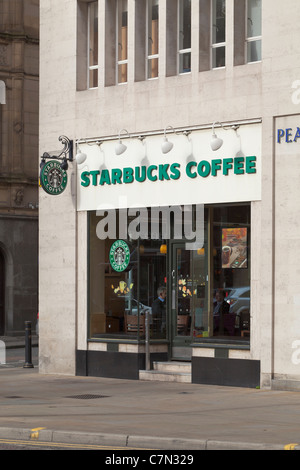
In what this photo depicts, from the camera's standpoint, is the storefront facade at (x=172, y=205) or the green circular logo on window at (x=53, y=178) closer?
the storefront facade at (x=172, y=205)

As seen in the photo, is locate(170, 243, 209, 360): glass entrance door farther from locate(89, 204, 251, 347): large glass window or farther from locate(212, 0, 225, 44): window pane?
locate(212, 0, 225, 44): window pane

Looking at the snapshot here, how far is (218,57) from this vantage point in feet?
66.1

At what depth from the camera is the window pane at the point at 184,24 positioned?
20.7 m

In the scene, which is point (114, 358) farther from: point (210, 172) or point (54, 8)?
point (54, 8)

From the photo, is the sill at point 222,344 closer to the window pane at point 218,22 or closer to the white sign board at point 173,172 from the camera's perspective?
the white sign board at point 173,172

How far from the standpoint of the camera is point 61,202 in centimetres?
2231

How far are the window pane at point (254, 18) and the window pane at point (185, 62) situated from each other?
153 cm

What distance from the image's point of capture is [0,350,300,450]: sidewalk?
12133mm

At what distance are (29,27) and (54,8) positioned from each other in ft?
49.0

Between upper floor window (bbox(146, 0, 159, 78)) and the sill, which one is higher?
upper floor window (bbox(146, 0, 159, 78))

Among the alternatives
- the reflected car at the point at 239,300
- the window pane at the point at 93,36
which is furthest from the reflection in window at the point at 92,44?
the reflected car at the point at 239,300
